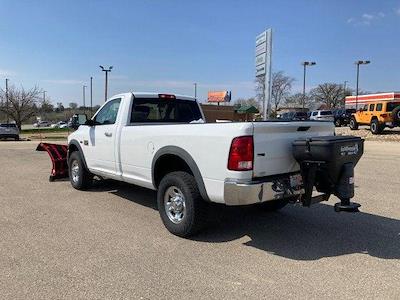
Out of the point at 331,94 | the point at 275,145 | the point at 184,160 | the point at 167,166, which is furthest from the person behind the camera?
the point at 331,94

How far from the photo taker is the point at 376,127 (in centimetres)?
2792

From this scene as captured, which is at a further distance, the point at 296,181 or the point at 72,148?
the point at 72,148

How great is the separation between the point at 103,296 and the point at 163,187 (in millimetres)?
2160

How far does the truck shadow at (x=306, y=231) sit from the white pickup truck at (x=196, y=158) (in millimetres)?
398

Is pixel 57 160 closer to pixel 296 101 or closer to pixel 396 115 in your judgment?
pixel 396 115

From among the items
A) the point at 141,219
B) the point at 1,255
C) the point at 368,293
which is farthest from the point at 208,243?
the point at 1,255

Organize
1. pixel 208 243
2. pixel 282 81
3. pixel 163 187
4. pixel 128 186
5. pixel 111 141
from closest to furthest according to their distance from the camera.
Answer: pixel 208 243 < pixel 163 187 < pixel 111 141 < pixel 128 186 < pixel 282 81

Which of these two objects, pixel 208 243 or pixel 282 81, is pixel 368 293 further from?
pixel 282 81

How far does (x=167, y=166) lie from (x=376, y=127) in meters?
25.1

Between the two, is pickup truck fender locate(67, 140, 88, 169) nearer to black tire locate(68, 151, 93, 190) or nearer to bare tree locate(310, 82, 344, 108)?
black tire locate(68, 151, 93, 190)

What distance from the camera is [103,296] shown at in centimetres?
377

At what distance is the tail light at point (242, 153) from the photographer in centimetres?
466

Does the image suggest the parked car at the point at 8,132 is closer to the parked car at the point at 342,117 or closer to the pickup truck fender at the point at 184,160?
the parked car at the point at 342,117

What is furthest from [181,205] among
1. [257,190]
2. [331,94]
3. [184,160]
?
[331,94]
